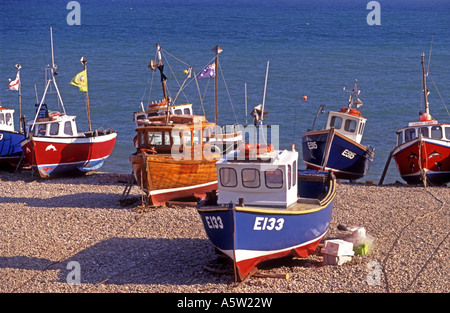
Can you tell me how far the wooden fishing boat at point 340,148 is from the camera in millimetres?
27516

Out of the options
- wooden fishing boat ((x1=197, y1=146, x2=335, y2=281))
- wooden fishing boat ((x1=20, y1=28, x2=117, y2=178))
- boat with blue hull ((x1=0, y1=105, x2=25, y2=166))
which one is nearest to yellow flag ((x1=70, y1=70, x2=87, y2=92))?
wooden fishing boat ((x1=20, y1=28, x2=117, y2=178))

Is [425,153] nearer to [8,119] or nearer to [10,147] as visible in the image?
[10,147]

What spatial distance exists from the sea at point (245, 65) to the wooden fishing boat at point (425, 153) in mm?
5874

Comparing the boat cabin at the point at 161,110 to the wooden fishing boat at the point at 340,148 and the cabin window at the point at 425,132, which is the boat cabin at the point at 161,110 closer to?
the wooden fishing boat at the point at 340,148

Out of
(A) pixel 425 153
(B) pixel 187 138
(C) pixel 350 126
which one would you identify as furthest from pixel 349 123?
(B) pixel 187 138

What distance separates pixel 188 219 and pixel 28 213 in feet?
17.0

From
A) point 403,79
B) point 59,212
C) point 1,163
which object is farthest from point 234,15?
point 59,212

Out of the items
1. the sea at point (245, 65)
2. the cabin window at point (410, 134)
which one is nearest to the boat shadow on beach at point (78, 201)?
the sea at point (245, 65)

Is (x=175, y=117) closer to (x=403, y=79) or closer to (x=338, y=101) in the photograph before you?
(x=338, y=101)

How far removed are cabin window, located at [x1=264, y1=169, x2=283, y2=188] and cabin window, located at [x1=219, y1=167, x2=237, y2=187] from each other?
76 cm

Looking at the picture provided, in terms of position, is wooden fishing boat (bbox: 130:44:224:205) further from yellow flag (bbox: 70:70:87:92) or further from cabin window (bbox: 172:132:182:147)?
yellow flag (bbox: 70:70:87:92)

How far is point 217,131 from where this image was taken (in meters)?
24.1

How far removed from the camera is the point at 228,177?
1612 centimetres
